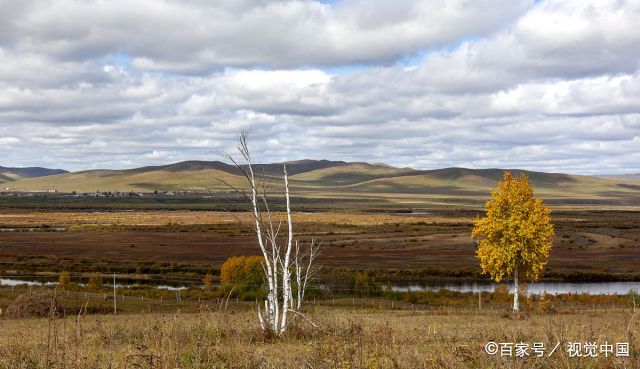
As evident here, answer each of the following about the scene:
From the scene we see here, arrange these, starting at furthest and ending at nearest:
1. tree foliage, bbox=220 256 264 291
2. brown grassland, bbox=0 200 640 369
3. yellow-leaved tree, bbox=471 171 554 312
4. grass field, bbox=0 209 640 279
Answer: grass field, bbox=0 209 640 279 → tree foliage, bbox=220 256 264 291 → yellow-leaved tree, bbox=471 171 554 312 → brown grassland, bbox=0 200 640 369

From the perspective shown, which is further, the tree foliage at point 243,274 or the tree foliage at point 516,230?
the tree foliage at point 243,274

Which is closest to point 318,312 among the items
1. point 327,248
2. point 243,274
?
point 243,274

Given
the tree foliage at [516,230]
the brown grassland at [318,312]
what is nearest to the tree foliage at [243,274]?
the brown grassland at [318,312]

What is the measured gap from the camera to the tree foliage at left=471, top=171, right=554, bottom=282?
38.2 meters

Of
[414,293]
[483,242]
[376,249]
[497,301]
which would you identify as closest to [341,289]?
[414,293]

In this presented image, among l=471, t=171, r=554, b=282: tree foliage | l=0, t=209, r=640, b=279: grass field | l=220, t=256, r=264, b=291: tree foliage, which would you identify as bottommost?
l=0, t=209, r=640, b=279: grass field

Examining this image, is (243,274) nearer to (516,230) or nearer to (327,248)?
(516,230)

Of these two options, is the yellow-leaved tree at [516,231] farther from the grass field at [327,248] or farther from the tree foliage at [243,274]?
the grass field at [327,248]

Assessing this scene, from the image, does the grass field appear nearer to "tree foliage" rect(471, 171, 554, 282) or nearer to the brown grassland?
the brown grassland

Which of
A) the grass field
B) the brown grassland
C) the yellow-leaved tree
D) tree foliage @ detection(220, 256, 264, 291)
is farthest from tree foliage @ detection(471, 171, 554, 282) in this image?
the grass field

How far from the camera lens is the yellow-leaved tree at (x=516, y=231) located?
125ft

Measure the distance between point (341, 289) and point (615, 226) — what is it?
10395 cm

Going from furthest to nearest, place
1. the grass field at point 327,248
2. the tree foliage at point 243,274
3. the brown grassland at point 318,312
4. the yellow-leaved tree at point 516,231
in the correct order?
the grass field at point 327,248 → the tree foliage at point 243,274 → the yellow-leaved tree at point 516,231 → the brown grassland at point 318,312

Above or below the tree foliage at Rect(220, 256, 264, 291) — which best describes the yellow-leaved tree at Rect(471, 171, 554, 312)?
above
